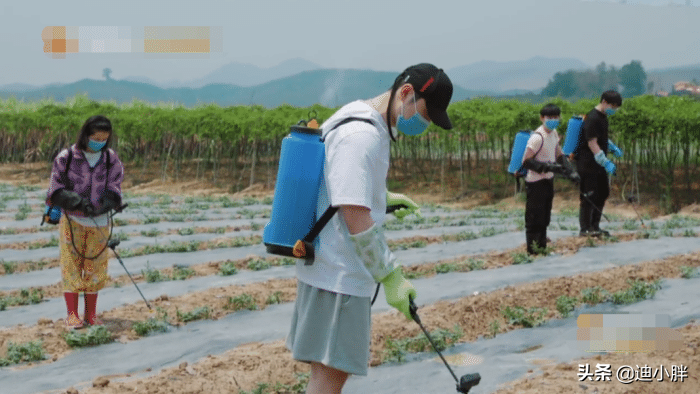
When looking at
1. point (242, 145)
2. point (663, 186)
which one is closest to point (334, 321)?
point (663, 186)

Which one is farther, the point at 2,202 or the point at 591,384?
the point at 2,202

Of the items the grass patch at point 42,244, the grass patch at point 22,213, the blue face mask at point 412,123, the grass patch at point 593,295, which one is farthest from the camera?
the grass patch at point 22,213

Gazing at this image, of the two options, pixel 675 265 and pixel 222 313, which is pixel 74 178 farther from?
pixel 675 265

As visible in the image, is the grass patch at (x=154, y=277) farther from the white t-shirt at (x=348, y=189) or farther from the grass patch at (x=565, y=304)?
the white t-shirt at (x=348, y=189)

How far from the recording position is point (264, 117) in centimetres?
2084

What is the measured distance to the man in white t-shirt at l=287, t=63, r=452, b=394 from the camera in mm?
2596

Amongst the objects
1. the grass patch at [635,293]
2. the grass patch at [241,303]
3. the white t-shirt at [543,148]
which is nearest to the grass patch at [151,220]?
the grass patch at [241,303]

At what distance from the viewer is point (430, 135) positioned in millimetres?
20859

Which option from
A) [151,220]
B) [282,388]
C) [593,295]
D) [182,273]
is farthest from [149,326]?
[151,220]

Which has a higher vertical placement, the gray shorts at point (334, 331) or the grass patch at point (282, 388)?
the gray shorts at point (334, 331)

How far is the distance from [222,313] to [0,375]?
1707 mm

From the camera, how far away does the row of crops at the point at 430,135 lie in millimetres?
15891

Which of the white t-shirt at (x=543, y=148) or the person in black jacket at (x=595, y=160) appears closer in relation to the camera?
the white t-shirt at (x=543, y=148)

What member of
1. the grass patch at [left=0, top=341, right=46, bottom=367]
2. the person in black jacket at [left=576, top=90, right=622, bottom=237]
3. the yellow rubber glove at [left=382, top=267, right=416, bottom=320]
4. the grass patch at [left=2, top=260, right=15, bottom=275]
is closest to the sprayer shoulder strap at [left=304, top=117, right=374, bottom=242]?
the yellow rubber glove at [left=382, top=267, right=416, bottom=320]
